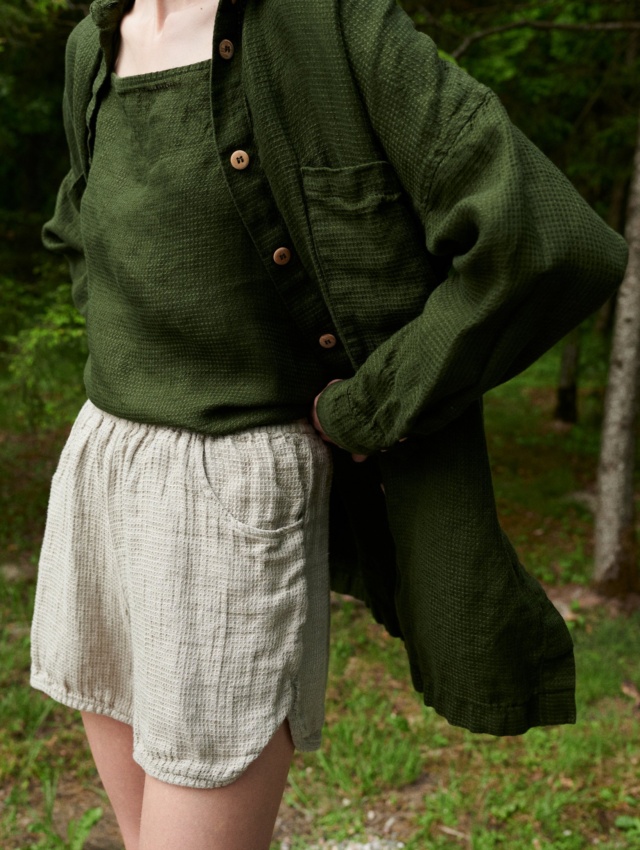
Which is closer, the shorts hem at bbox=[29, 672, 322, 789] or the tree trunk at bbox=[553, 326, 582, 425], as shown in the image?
the shorts hem at bbox=[29, 672, 322, 789]

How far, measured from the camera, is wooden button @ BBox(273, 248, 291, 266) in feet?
4.48

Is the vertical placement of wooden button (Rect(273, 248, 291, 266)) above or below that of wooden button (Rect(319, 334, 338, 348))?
above

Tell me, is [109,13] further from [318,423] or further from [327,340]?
[318,423]

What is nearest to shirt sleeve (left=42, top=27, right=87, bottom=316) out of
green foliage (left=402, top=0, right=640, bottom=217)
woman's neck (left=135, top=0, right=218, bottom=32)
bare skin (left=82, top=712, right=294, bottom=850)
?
woman's neck (left=135, top=0, right=218, bottom=32)

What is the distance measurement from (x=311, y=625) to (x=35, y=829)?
1815mm

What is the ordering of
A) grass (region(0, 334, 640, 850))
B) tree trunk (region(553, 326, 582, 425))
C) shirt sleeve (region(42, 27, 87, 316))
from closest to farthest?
1. shirt sleeve (region(42, 27, 87, 316))
2. grass (region(0, 334, 640, 850))
3. tree trunk (region(553, 326, 582, 425))

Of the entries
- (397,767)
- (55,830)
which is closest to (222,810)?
(55,830)

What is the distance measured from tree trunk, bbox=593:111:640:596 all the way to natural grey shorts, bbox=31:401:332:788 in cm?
338

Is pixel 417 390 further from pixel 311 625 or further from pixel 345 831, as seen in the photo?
pixel 345 831

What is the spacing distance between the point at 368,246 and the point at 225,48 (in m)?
0.38

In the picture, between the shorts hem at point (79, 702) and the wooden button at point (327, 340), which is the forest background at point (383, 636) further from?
the wooden button at point (327, 340)

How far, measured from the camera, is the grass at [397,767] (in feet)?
9.39

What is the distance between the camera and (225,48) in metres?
1.33

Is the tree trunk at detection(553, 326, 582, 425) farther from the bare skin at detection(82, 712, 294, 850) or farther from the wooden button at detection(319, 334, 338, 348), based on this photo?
the bare skin at detection(82, 712, 294, 850)
